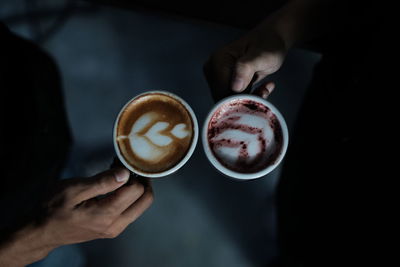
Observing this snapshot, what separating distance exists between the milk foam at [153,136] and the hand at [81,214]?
0.09 metres

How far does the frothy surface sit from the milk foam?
11 cm

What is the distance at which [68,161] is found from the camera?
1483 millimetres

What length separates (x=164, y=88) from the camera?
5.16ft

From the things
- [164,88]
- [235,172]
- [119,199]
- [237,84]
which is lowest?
[164,88]

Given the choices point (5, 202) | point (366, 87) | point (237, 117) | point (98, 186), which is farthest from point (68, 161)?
point (366, 87)

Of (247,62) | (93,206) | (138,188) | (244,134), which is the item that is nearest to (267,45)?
(247,62)

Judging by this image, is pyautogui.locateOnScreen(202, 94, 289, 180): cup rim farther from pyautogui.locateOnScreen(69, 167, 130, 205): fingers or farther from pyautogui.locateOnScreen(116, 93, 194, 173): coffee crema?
pyautogui.locateOnScreen(69, 167, 130, 205): fingers

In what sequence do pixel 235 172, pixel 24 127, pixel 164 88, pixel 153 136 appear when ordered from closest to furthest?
pixel 235 172, pixel 153 136, pixel 24 127, pixel 164 88

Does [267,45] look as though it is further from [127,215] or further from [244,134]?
[127,215]

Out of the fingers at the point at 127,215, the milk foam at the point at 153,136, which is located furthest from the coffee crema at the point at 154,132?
the fingers at the point at 127,215

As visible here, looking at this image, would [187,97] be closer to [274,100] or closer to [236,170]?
[274,100]

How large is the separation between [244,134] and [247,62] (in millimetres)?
194

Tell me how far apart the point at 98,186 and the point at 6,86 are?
0.52 m

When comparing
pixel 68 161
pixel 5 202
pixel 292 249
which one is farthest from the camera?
pixel 68 161
